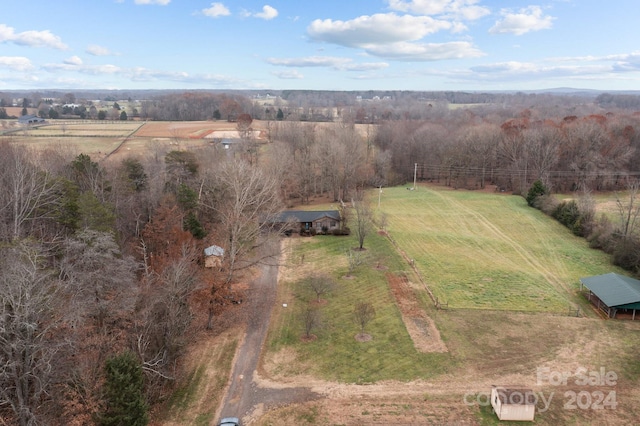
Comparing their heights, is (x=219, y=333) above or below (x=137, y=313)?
below

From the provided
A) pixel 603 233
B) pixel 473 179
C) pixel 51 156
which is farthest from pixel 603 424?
pixel 473 179

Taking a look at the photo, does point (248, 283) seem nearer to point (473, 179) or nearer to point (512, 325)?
point (512, 325)

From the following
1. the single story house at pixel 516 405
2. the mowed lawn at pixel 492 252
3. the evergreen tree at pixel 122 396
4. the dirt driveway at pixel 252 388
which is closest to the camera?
the evergreen tree at pixel 122 396

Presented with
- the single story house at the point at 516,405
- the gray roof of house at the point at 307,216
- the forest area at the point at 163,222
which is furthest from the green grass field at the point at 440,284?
the forest area at the point at 163,222

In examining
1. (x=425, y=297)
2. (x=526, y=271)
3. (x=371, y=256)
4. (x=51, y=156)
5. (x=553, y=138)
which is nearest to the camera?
(x=425, y=297)

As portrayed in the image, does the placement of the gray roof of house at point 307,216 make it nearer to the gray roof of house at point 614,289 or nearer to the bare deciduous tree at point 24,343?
the gray roof of house at point 614,289

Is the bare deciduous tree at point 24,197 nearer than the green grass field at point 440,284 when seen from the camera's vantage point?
No
